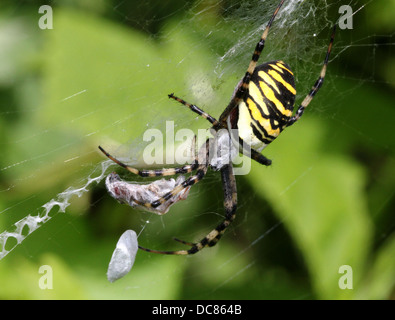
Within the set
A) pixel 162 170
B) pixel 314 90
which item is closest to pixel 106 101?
pixel 162 170

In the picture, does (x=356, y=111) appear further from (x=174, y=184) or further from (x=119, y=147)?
(x=119, y=147)

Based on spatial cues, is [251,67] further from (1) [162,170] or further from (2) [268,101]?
(1) [162,170]

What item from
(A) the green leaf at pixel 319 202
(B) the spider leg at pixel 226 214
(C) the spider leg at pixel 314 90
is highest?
(C) the spider leg at pixel 314 90

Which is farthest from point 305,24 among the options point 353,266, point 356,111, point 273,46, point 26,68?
point 26,68

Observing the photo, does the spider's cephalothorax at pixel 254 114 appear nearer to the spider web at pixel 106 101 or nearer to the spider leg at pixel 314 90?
the spider leg at pixel 314 90

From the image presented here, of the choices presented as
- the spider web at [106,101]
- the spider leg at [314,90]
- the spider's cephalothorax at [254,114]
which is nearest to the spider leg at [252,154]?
the spider's cephalothorax at [254,114]

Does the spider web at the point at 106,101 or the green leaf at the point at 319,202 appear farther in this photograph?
the green leaf at the point at 319,202

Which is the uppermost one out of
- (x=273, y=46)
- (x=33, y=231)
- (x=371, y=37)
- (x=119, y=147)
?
(x=371, y=37)
